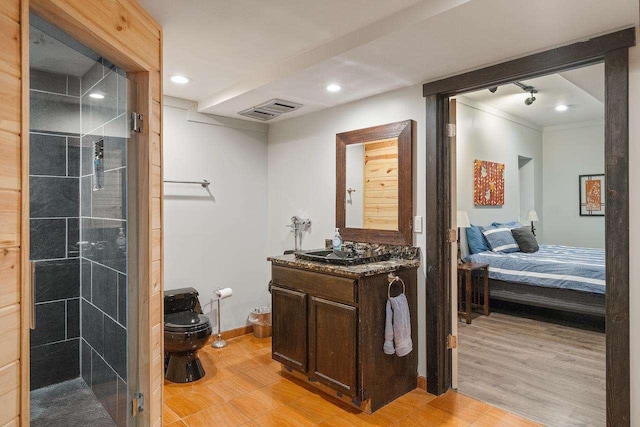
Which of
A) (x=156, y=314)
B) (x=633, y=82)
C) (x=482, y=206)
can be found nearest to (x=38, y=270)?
(x=156, y=314)

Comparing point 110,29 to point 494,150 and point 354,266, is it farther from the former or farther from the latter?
point 494,150

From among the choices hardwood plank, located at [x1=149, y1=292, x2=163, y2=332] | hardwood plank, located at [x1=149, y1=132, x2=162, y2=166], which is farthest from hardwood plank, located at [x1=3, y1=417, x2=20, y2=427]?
hardwood plank, located at [x1=149, y1=132, x2=162, y2=166]

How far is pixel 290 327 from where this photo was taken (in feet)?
9.84

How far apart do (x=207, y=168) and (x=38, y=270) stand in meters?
1.77

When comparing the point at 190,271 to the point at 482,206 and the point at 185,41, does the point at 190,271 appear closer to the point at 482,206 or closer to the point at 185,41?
the point at 185,41

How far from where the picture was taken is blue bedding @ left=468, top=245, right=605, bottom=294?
4.08 metres

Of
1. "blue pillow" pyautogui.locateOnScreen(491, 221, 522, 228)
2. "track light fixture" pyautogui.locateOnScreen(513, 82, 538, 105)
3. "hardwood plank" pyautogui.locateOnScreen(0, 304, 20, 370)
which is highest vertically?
"track light fixture" pyautogui.locateOnScreen(513, 82, 538, 105)

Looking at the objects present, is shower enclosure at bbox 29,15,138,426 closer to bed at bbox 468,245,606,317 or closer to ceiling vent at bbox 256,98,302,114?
ceiling vent at bbox 256,98,302,114

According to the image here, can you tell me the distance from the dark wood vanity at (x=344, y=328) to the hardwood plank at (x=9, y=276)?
1701 mm

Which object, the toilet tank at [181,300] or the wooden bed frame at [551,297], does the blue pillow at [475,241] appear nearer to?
the wooden bed frame at [551,297]

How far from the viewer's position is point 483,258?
4.79m

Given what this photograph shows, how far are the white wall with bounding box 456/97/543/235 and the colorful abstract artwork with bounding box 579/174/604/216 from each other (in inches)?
24.0

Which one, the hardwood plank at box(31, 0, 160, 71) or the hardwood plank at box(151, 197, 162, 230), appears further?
the hardwood plank at box(151, 197, 162, 230)

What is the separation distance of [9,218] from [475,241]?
472 centimetres
